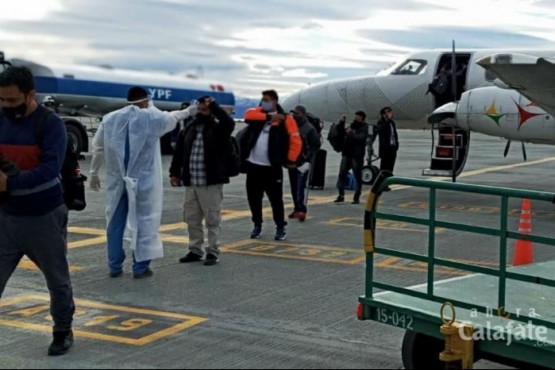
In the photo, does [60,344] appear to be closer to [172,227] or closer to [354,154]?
[172,227]

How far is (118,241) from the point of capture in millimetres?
7977

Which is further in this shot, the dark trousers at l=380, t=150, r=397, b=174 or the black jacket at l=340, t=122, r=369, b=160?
the dark trousers at l=380, t=150, r=397, b=174

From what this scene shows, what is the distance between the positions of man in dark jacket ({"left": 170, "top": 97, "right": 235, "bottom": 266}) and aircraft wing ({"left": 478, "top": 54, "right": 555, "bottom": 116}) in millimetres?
4369

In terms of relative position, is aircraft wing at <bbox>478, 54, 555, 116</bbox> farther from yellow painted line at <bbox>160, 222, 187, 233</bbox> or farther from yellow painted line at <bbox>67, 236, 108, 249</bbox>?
yellow painted line at <bbox>67, 236, 108, 249</bbox>

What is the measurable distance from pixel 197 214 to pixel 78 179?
2.99 meters

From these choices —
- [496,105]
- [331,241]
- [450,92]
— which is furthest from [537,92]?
[450,92]

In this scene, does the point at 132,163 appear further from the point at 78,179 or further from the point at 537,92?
Answer: the point at 537,92

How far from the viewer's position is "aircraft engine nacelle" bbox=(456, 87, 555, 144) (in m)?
14.6

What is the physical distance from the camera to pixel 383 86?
1889cm

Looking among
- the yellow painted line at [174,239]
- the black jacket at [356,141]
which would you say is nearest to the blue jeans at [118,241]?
the yellow painted line at [174,239]

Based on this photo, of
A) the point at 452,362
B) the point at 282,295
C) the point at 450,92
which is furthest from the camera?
the point at 450,92

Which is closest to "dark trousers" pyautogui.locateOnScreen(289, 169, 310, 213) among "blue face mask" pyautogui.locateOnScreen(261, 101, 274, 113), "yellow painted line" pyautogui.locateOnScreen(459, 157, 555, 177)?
"blue face mask" pyautogui.locateOnScreen(261, 101, 274, 113)

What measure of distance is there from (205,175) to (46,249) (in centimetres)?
355

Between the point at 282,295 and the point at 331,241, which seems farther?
the point at 331,241
